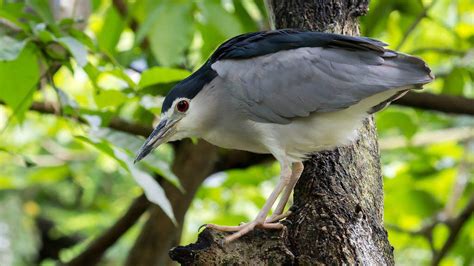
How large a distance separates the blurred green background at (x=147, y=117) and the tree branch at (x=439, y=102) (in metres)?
0.11

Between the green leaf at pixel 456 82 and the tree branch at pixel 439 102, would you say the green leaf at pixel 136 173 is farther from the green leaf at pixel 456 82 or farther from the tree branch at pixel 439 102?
the green leaf at pixel 456 82

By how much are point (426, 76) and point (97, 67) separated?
4.48 feet

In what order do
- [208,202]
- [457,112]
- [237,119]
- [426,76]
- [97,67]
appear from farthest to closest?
[208,202]
[457,112]
[97,67]
[237,119]
[426,76]

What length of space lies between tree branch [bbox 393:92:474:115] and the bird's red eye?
5.60ft

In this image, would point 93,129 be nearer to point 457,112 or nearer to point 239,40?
point 239,40

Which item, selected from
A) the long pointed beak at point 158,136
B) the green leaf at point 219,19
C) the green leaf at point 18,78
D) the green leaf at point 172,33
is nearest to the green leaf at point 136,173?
the long pointed beak at point 158,136

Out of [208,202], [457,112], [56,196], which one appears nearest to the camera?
[457,112]

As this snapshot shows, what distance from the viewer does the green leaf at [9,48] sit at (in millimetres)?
2967

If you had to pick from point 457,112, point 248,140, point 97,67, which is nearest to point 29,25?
point 97,67

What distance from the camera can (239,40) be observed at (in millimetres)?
3055

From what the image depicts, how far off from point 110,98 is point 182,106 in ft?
1.97

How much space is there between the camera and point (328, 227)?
8.28 ft

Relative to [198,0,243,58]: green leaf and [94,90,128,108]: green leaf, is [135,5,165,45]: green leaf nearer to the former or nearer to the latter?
[198,0,243,58]: green leaf

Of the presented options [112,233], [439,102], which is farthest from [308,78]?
[112,233]
